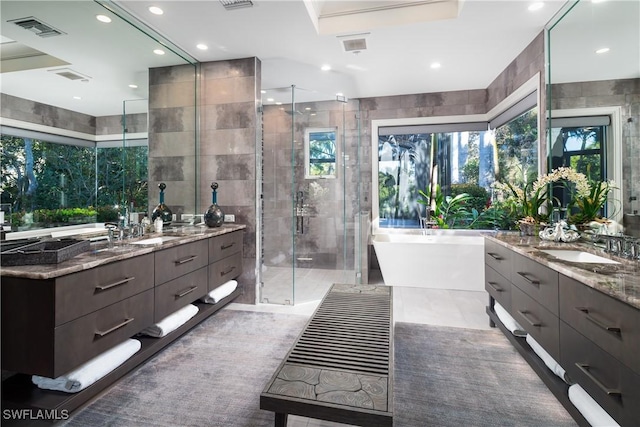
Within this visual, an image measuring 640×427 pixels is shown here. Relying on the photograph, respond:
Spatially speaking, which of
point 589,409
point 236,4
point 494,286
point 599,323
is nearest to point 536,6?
point 494,286

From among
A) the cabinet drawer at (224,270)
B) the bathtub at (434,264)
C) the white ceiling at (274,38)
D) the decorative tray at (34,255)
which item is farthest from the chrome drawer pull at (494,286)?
the decorative tray at (34,255)

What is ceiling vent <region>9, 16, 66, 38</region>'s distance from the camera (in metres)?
1.92

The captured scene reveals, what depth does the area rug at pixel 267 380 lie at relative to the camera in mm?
1656

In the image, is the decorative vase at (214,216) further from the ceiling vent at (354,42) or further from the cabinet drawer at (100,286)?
the ceiling vent at (354,42)

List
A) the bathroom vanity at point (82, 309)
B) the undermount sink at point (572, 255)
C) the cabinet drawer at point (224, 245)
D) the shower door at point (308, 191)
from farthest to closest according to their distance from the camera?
the shower door at point (308, 191)
the cabinet drawer at point (224, 245)
the undermount sink at point (572, 255)
the bathroom vanity at point (82, 309)

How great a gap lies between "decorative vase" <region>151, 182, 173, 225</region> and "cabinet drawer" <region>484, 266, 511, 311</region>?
3158mm

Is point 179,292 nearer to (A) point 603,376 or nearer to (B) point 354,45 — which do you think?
(A) point 603,376

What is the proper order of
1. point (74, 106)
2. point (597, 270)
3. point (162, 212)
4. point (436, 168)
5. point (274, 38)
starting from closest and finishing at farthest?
point (597, 270), point (74, 106), point (274, 38), point (162, 212), point (436, 168)

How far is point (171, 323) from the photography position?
7.83ft

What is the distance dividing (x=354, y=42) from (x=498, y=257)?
→ 8.08 ft

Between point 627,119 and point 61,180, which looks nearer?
point 627,119

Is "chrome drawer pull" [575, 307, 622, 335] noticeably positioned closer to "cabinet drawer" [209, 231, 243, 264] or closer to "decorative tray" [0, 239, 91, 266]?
"decorative tray" [0, 239, 91, 266]

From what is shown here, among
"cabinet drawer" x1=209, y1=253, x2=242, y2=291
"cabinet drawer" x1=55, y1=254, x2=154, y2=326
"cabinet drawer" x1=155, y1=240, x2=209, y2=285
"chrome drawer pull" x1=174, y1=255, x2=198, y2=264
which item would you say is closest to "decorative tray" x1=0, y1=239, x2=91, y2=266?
"cabinet drawer" x1=55, y1=254, x2=154, y2=326

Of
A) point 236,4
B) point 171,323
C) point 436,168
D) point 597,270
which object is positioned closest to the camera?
point 597,270
